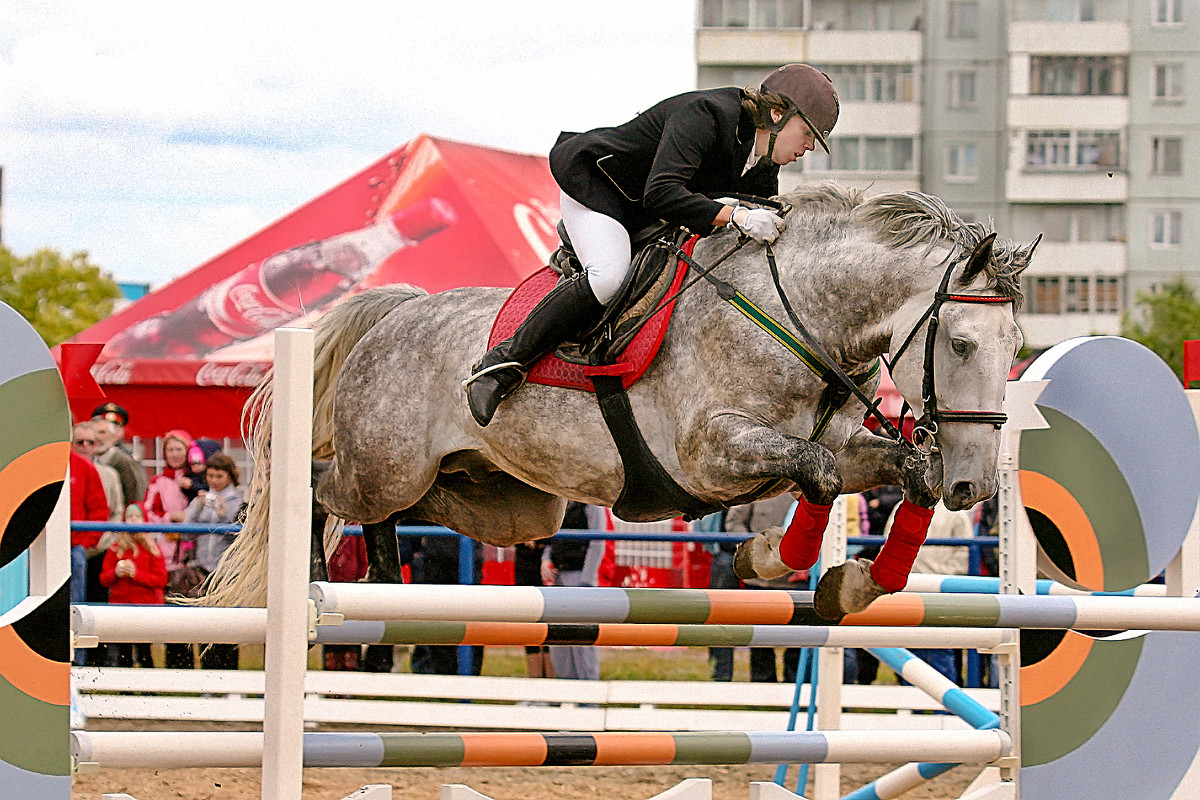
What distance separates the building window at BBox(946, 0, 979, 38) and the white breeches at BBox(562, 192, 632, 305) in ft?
120

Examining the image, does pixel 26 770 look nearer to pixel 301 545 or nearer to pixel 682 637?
pixel 301 545

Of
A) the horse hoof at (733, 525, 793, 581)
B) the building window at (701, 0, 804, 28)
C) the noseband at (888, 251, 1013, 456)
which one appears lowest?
the horse hoof at (733, 525, 793, 581)

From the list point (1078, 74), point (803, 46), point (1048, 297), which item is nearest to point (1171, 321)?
point (1048, 297)

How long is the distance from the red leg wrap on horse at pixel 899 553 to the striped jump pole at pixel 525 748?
13.8 inches

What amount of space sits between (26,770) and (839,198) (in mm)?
2121

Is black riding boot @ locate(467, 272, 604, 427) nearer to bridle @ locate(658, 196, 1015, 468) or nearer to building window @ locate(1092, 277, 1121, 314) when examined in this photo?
bridle @ locate(658, 196, 1015, 468)

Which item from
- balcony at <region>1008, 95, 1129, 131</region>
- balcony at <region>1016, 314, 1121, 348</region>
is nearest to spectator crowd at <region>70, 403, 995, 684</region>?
balcony at <region>1016, 314, 1121, 348</region>

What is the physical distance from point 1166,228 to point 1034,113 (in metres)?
4.55

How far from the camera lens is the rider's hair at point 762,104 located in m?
3.14

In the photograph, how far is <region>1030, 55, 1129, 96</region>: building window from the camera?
36375 millimetres

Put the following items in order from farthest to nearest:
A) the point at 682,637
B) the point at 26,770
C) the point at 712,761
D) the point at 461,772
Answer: the point at 461,772 < the point at 682,637 < the point at 712,761 < the point at 26,770

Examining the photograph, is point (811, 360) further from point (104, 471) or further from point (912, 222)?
point (104, 471)

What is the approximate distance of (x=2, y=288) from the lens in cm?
3756

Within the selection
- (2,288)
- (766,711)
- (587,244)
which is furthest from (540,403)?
(2,288)
